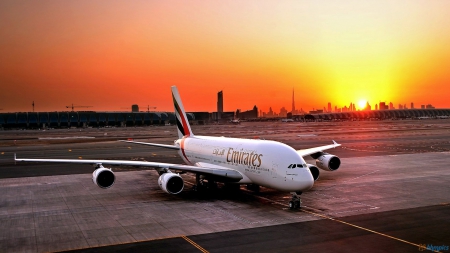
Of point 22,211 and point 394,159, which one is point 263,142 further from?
point 394,159

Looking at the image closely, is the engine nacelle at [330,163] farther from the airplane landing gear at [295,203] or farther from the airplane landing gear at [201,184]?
the airplane landing gear at [295,203]

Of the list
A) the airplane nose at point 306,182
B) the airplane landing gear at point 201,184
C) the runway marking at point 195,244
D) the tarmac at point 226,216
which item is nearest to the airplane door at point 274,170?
the airplane nose at point 306,182

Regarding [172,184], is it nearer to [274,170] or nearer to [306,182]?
[274,170]

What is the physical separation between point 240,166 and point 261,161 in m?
2.67

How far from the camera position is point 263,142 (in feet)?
98.7

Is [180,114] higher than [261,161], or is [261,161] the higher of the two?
[180,114]

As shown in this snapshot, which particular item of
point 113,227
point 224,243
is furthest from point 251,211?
point 113,227

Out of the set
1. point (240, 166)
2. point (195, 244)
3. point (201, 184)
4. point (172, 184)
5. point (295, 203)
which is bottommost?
point (195, 244)

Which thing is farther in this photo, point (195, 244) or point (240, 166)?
point (240, 166)

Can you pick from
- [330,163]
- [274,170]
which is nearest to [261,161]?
[274,170]

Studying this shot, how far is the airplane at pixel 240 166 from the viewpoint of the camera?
26375 mm

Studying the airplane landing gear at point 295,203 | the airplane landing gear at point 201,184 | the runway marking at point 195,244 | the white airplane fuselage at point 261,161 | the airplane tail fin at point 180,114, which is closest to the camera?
the runway marking at point 195,244

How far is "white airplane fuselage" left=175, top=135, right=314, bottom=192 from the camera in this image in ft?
85.4

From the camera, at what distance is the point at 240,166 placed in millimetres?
30422
